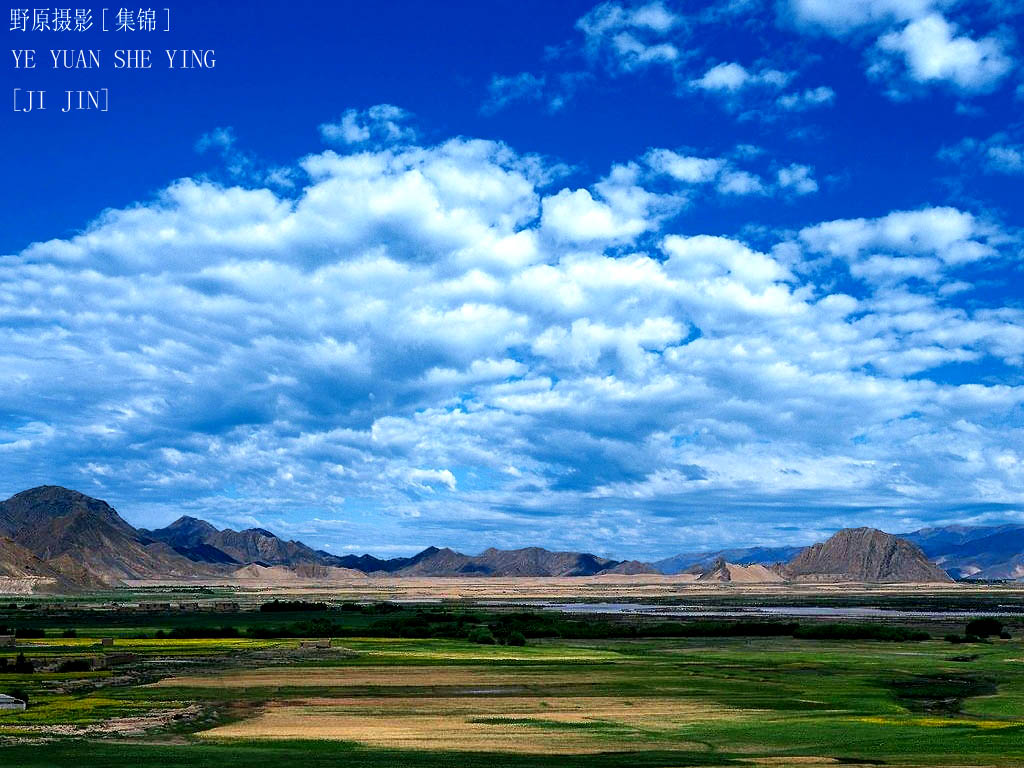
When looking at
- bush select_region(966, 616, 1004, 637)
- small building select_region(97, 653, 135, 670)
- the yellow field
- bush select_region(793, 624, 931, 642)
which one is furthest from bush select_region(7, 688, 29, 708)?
bush select_region(966, 616, 1004, 637)

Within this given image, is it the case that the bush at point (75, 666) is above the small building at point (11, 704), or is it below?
below

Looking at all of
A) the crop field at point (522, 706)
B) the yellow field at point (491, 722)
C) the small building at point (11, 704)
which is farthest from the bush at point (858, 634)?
the small building at point (11, 704)

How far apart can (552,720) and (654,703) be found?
685 centimetres

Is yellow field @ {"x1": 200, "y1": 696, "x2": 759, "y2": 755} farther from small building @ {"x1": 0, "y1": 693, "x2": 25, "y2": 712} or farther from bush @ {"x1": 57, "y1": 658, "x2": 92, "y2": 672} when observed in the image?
bush @ {"x1": 57, "y1": 658, "x2": 92, "y2": 672}

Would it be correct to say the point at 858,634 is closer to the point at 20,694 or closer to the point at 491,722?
the point at 491,722

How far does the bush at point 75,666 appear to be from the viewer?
57.5 meters

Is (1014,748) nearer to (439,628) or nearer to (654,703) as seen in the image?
(654,703)

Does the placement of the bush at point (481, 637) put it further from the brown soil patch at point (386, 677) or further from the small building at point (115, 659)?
the small building at point (115, 659)

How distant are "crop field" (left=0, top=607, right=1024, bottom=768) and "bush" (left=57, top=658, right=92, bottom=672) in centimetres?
92

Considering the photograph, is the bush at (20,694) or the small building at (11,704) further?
the bush at (20,694)

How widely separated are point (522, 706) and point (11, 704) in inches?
851

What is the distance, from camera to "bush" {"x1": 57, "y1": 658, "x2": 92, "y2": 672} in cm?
5750

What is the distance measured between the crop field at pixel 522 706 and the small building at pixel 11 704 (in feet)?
2.17

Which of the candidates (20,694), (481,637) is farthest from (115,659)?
(481,637)
